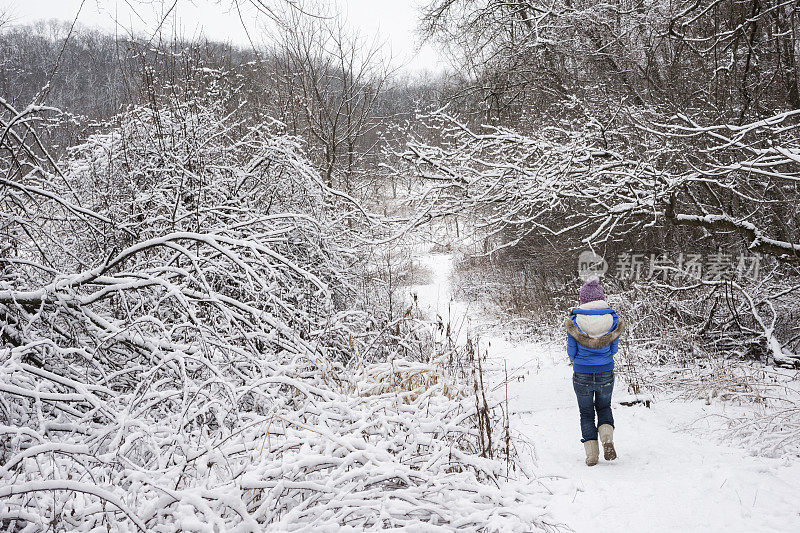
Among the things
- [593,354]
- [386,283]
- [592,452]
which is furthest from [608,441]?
[386,283]

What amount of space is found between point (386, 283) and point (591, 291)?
404 centimetres

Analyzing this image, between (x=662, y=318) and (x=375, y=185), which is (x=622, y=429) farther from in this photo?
(x=375, y=185)

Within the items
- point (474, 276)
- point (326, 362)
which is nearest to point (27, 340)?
point (326, 362)

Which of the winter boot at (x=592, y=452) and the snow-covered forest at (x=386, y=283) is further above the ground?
the snow-covered forest at (x=386, y=283)

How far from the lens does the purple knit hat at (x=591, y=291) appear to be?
407 cm

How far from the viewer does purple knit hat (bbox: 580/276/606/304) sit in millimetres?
4074

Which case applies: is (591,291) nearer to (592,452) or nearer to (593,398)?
(593,398)

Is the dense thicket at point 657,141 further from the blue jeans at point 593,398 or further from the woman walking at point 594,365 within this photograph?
the blue jeans at point 593,398

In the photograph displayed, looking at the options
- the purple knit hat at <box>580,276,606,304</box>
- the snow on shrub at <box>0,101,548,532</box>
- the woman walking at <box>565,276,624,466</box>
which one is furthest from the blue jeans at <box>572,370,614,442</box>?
the snow on shrub at <box>0,101,548,532</box>

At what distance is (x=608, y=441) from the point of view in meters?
3.92

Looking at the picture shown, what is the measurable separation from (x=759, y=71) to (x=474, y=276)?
1156 centimetres

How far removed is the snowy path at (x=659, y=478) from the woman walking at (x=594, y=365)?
8.1 inches

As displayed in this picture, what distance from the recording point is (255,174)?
6535 millimetres

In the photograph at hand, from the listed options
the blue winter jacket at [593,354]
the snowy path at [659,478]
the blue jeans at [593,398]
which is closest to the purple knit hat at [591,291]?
the blue winter jacket at [593,354]
